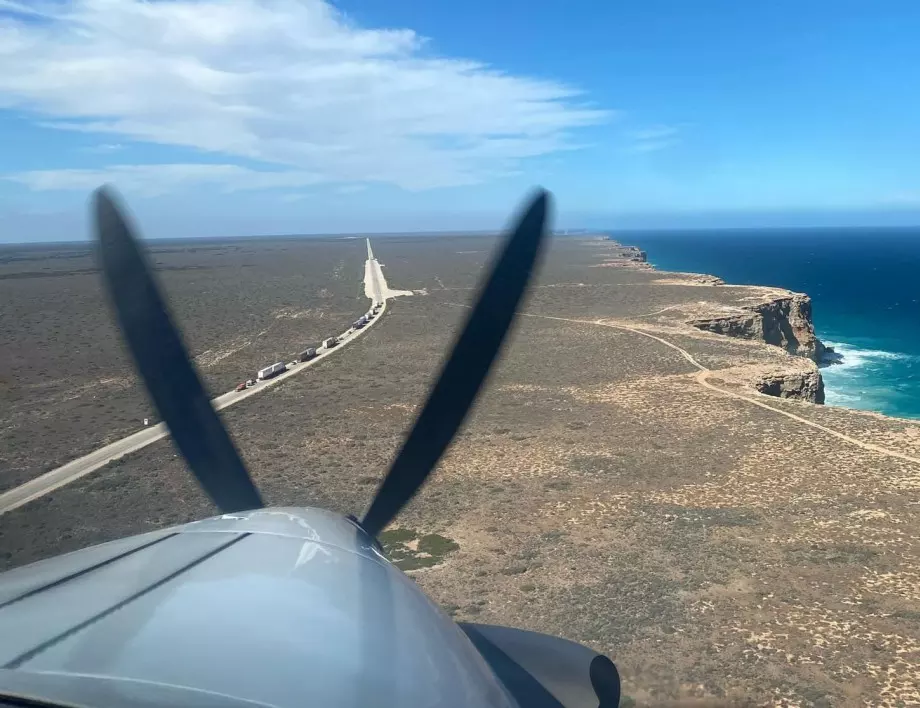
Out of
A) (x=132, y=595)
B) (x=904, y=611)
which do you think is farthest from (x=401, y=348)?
(x=132, y=595)

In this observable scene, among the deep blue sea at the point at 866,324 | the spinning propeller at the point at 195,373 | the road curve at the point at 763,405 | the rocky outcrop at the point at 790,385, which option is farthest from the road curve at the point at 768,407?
the spinning propeller at the point at 195,373

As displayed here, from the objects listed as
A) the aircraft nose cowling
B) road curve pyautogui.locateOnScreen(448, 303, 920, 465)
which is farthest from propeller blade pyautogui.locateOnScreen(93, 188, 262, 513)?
road curve pyautogui.locateOnScreen(448, 303, 920, 465)

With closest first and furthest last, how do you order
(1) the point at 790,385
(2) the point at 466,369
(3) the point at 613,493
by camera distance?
(2) the point at 466,369
(3) the point at 613,493
(1) the point at 790,385

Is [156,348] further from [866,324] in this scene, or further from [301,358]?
[866,324]

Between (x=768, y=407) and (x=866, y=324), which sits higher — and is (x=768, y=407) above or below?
above

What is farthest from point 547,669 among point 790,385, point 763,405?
point 790,385

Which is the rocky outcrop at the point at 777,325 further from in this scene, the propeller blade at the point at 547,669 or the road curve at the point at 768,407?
the propeller blade at the point at 547,669

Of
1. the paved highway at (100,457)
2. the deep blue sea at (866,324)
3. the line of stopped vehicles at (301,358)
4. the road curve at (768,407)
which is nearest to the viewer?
the paved highway at (100,457)
